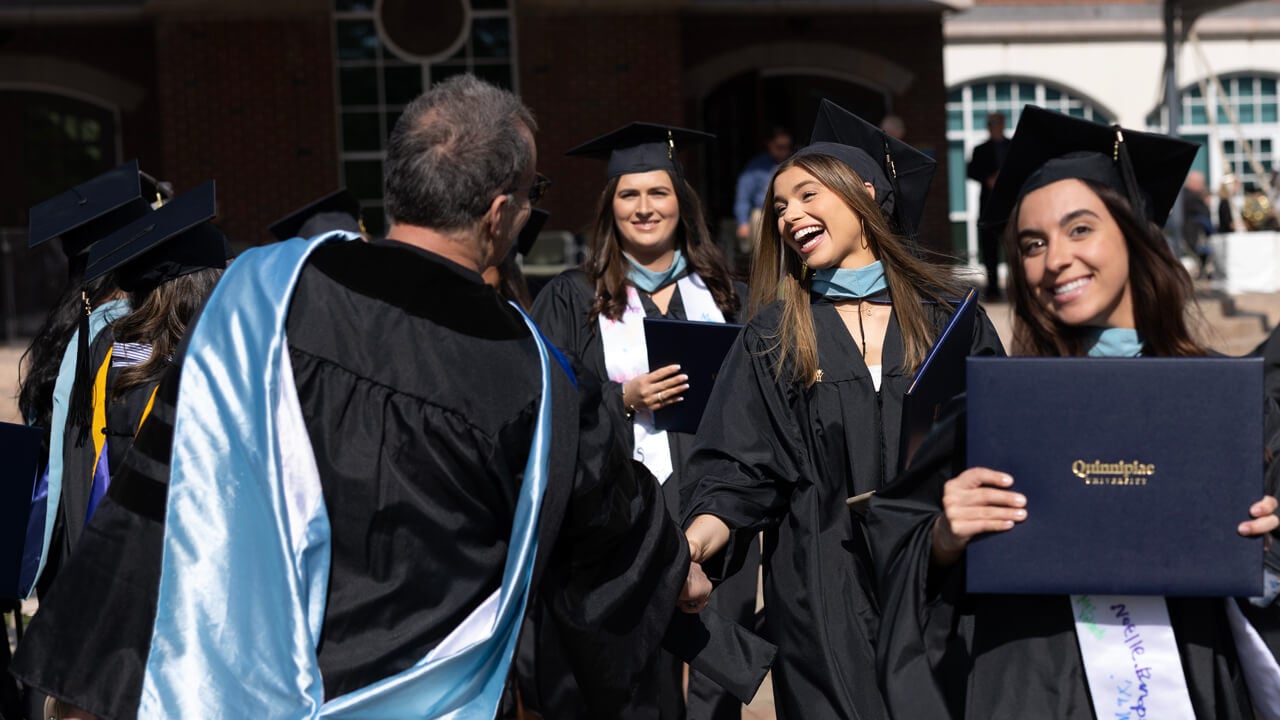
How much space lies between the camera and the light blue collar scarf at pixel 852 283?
3594mm

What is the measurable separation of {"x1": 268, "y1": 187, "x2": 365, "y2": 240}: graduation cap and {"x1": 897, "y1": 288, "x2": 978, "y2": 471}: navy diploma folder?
14.3 feet

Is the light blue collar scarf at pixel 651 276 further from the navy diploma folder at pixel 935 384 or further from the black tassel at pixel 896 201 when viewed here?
the navy diploma folder at pixel 935 384

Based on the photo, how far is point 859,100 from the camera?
Answer: 17.4m

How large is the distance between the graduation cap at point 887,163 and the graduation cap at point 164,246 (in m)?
1.63

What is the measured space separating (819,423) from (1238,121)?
24.4m

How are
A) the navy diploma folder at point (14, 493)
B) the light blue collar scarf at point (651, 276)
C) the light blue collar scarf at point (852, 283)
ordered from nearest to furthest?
1. the navy diploma folder at point (14, 493)
2. the light blue collar scarf at point (852, 283)
3. the light blue collar scarf at point (651, 276)

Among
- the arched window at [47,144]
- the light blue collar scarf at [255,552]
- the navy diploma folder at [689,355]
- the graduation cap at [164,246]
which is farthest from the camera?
the arched window at [47,144]

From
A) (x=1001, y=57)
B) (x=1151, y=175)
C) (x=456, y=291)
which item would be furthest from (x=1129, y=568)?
(x=1001, y=57)

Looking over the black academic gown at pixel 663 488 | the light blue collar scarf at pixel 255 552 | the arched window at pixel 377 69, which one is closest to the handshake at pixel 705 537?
the black academic gown at pixel 663 488

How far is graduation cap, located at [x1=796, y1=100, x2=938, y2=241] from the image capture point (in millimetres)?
3791

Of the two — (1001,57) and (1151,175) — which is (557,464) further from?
(1001,57)

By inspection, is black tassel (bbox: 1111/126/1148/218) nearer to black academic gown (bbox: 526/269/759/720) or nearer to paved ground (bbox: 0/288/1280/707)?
black academic gown (bbox: 526/269/759/720)

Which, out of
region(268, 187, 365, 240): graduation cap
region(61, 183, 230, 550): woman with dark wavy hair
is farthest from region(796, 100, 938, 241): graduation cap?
region(268, 187, 365, 240): graduation cap

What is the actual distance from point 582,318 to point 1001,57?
67.0ft
